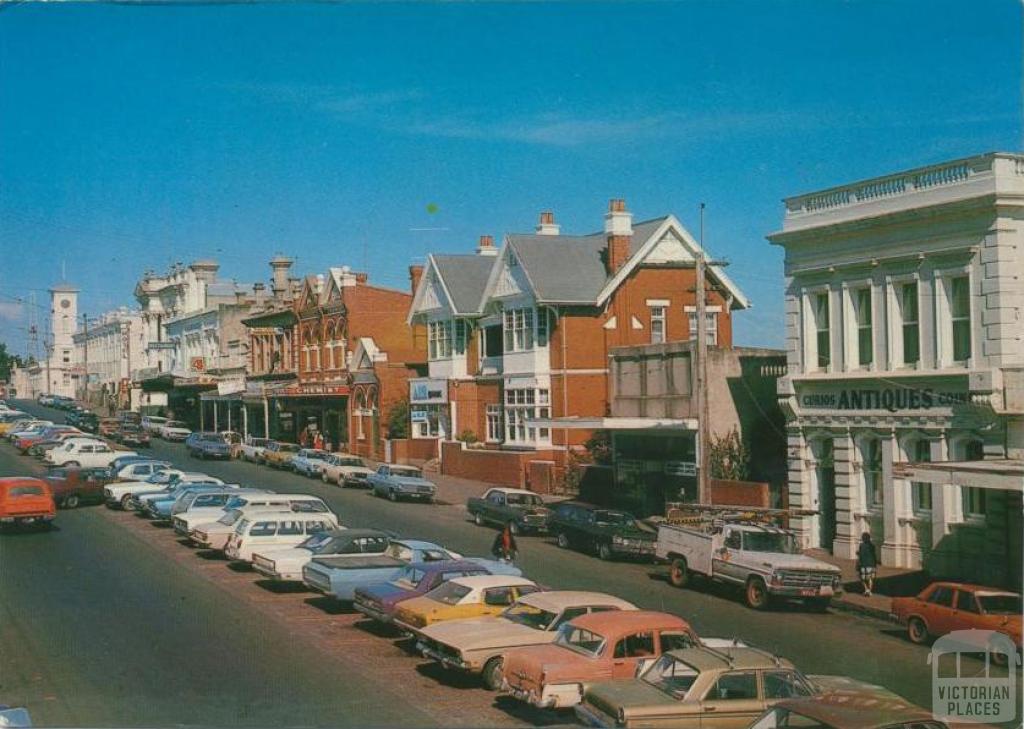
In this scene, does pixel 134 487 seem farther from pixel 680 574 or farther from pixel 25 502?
pixel 680 574

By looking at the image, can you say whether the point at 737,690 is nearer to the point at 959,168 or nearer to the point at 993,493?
the point at 993,493

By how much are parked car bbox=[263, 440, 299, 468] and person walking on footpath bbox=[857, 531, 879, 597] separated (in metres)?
30.4

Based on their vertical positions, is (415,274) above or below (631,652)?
above

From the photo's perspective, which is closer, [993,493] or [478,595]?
[478,595]

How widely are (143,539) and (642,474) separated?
16162mm

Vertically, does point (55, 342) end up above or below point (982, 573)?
above

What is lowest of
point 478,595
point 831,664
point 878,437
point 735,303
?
point 831,664

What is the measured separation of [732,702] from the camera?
45.5 feet

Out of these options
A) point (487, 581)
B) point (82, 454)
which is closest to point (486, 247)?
point (82, 454)

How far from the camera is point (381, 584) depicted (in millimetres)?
21531

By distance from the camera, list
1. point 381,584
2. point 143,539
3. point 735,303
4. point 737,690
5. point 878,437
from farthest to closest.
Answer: point 735,303 → point 143,539 → point 878,437 → point 381,584 → point 737,690

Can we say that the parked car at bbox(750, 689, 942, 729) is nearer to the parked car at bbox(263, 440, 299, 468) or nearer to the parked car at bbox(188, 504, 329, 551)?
the parked car at bbox(188, 504, 329, 551)

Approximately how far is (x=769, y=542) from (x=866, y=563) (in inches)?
83.0

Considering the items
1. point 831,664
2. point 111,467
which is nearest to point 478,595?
point 831,664
